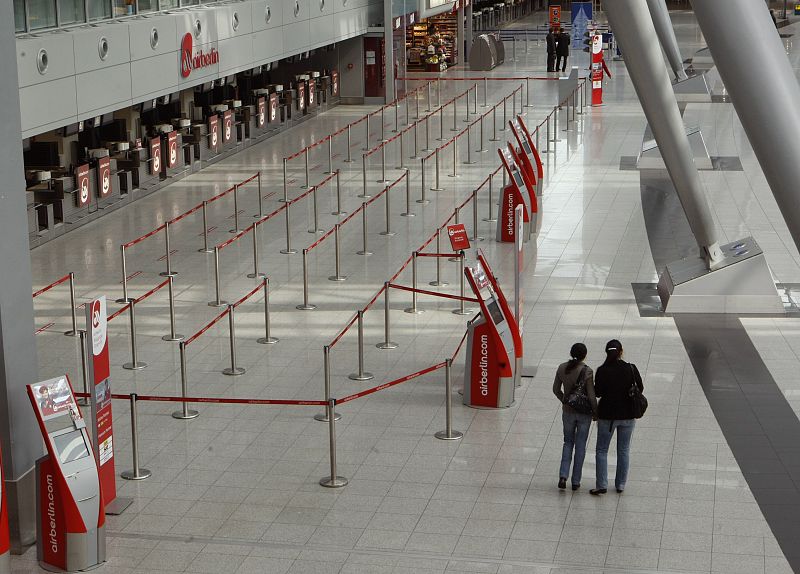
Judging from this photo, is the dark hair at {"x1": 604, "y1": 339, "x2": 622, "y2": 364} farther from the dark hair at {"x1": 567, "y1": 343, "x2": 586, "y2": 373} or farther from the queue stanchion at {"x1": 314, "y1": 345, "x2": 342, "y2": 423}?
the queue stanchion at {"x1": 314, "y1": 345, "x2": 342, "y2": 423}

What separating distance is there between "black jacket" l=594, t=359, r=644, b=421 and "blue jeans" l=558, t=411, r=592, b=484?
22 centimetres

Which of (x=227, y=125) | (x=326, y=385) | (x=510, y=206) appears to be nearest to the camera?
(x=326, y=385)

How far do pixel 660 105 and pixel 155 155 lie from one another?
1060 cm

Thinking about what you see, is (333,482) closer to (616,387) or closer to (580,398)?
(580,398)

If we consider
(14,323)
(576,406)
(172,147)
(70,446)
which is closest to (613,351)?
(576,406)

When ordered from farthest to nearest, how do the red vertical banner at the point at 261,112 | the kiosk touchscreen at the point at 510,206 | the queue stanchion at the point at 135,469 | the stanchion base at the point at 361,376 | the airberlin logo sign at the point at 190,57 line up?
the red vertical banner at the point at 261,112, the airberlin logo sign at the point at 190,57, the kiosk touchscreen at the point at 510,206, the stanchion base at the point at 361,376, the queue stanchion at the point at 135,469

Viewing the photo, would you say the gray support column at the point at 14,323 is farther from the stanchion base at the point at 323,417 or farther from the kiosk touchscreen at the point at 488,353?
the kiosk touchscreen at the point at 488,353

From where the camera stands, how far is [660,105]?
1220 cm

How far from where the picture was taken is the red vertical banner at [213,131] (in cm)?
2325

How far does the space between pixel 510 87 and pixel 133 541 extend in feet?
91.6

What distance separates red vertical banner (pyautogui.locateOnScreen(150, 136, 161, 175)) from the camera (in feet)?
66.1

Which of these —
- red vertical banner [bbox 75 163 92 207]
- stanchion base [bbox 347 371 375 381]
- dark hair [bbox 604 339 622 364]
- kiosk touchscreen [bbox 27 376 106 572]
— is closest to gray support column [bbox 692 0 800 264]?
dark hair [bbox 604 339 622 364]

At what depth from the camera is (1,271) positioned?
7273mm

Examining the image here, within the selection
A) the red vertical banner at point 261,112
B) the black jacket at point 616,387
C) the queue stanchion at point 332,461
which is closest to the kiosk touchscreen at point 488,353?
the queue stanchion at point 332,461
